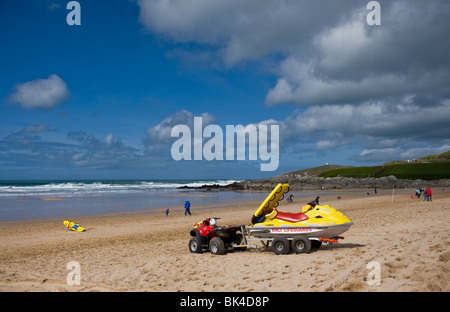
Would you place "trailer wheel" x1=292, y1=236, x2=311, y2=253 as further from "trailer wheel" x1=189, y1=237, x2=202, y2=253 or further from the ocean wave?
the ocean wave

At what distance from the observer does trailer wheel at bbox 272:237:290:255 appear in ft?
34.6

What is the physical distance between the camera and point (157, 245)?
14.4 meters

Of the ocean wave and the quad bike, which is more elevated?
the quad bike

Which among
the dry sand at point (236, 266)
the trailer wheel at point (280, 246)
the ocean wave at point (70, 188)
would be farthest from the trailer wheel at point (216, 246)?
the ocean wave at point (70, 188)

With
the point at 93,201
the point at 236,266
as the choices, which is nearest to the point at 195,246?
the point at 236,266

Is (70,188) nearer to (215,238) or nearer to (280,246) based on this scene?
(215,238)

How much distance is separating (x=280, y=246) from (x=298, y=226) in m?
0.84

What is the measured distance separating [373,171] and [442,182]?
1216 inches

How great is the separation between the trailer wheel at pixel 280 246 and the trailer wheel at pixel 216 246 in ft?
5.69

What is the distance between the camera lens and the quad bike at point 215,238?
11.6m

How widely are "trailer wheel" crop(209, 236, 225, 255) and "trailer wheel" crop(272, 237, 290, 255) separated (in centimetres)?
174

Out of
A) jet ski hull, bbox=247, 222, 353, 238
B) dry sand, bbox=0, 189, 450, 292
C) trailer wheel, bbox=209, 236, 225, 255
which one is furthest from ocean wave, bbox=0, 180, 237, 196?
jet ski hull, bbox=247, 222, 353, 238
